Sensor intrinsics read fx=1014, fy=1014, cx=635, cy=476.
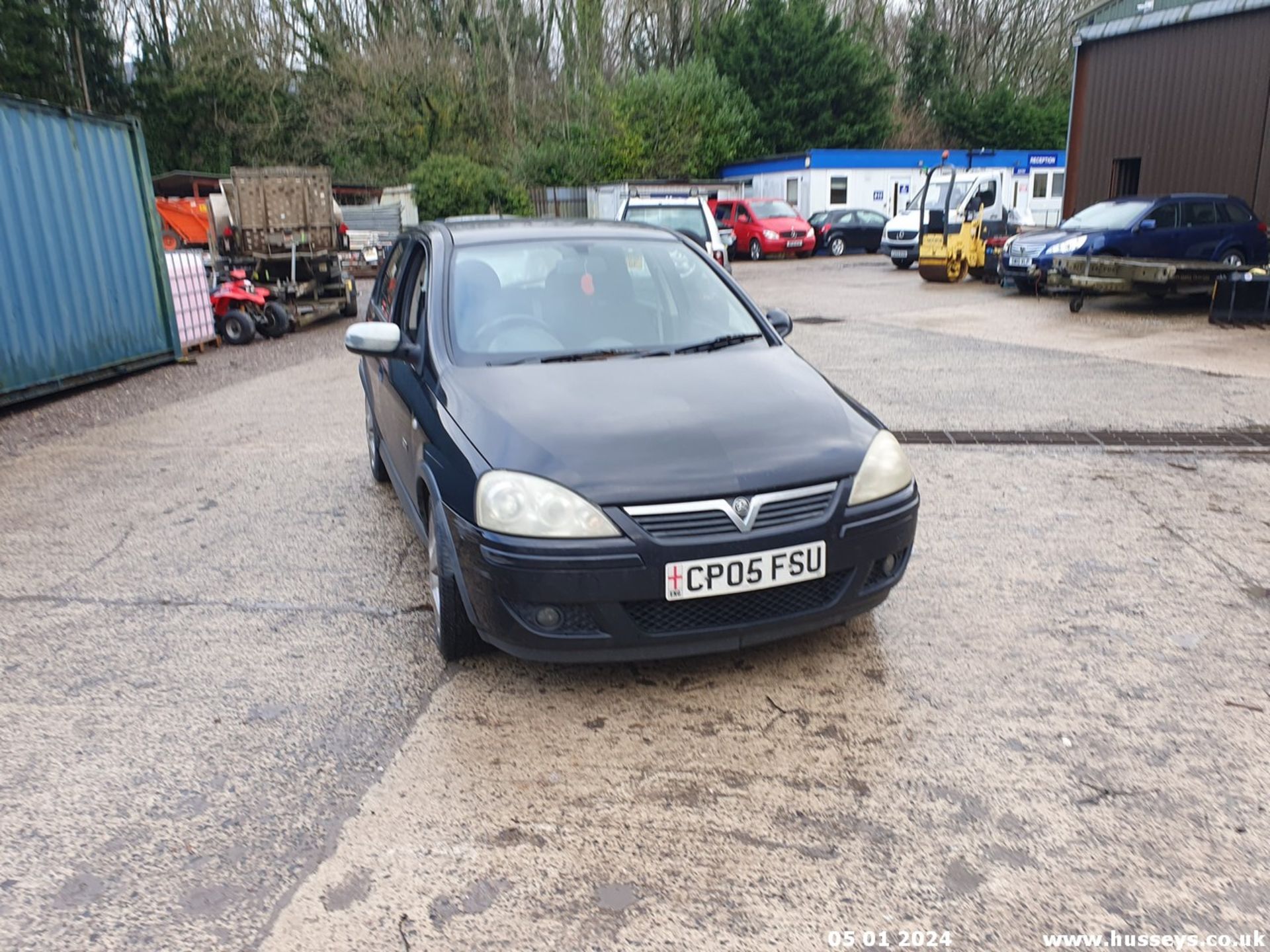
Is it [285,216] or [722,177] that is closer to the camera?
[285,216]

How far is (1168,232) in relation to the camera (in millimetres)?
15609

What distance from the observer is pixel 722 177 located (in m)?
39.0

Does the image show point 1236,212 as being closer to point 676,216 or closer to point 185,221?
point 676,216

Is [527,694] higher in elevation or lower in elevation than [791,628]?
lower

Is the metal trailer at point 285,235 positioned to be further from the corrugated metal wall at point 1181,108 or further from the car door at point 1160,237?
the corrugated metal wall at point 1181,108

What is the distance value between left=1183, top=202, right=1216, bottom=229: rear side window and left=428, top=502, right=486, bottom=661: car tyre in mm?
15641

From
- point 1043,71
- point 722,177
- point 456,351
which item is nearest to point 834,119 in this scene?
point 722,177

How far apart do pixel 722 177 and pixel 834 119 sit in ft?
16.8

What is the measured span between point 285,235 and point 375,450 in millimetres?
11066

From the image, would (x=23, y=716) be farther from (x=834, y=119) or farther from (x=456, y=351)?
(x=834, y=119)

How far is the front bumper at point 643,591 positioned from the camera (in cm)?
320

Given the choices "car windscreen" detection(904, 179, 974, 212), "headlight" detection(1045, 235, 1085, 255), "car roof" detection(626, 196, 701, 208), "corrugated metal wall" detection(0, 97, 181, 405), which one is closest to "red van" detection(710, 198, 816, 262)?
"car windscreen" detection(904, 179, 974, 212)

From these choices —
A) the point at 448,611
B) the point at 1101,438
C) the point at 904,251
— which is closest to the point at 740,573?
the point at 448,611
